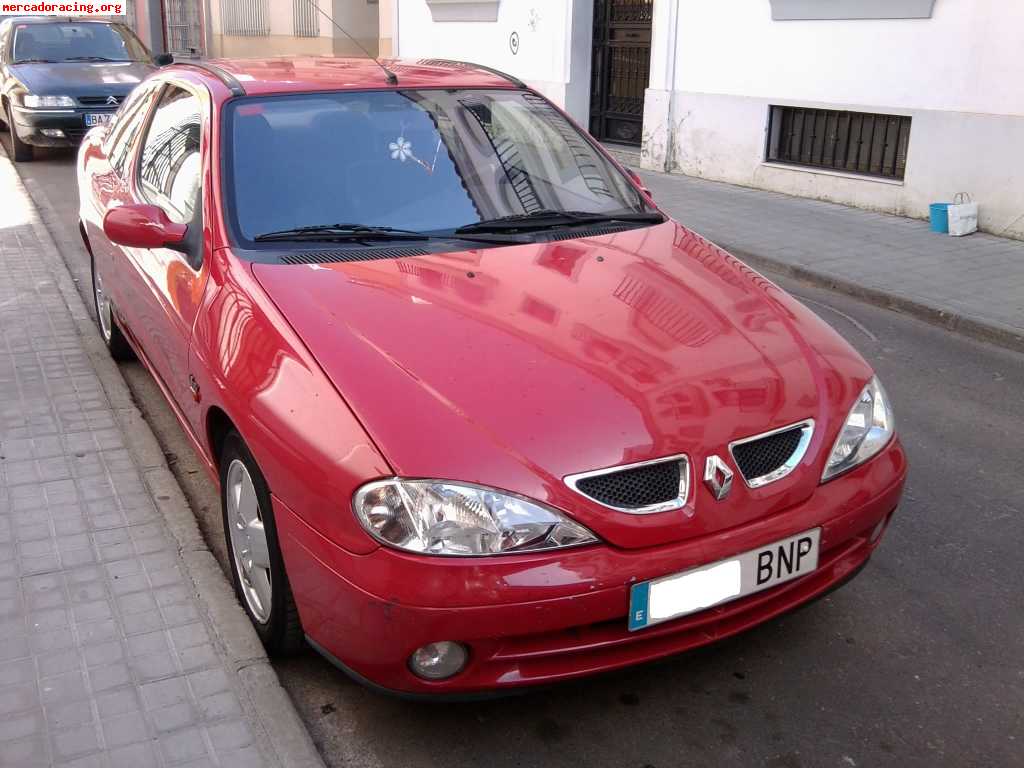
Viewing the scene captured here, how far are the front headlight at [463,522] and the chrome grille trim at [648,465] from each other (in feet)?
0.29

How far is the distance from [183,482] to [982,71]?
25.0ft

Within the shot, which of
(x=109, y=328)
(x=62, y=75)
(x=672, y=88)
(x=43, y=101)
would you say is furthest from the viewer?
(x=62, y=75)

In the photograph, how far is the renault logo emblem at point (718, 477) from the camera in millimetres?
2650

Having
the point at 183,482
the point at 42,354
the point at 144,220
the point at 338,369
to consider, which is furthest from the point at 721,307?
the point at 42,354

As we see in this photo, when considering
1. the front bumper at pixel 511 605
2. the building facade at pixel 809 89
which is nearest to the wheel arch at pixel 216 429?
the front bumper at pixel 511 605

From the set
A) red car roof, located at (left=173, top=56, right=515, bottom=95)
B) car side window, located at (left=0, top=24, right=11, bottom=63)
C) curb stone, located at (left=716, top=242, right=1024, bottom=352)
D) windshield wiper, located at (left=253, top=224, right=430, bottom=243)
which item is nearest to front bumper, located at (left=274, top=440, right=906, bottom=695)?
windshield wiper, located at (left=253, top=224, right=430, bottom=243)

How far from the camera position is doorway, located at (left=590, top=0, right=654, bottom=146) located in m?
13.3

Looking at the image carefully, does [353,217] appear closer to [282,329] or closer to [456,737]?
[282,329]

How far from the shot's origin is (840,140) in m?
10.5

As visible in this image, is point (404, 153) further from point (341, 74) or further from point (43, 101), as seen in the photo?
point (43, 101)

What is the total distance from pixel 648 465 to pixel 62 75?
12.3 meters

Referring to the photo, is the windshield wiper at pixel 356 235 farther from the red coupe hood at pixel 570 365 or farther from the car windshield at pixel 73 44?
the car windshield at pixel 73 44

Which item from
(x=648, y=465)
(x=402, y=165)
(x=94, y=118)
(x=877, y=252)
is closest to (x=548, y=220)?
(x=402, y=165)

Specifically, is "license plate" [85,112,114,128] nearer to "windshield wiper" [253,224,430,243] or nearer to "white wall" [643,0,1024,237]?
"white wall" [643,0,1024,237]
